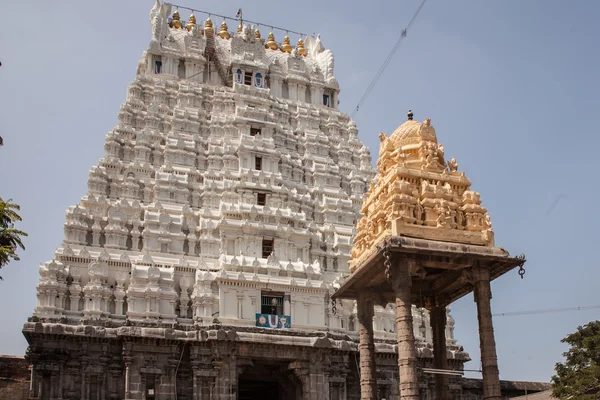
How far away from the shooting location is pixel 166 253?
1630 inches

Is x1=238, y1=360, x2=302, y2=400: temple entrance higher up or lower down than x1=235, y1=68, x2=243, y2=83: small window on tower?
lower down

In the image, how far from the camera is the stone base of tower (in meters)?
35.0

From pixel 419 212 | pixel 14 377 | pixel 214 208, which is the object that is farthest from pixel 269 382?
pixel 419 212

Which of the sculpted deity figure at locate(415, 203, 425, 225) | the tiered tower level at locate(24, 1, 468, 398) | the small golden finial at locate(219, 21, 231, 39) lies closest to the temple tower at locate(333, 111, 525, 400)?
the sculpted deity figure at locate(415, 203, 425, 225)

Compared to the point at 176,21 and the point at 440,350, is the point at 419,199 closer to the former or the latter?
the point at 440,350

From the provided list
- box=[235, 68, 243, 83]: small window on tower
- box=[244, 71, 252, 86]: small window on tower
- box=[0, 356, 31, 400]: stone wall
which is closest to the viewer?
box=[0, 356, 31, 400]: stone wall

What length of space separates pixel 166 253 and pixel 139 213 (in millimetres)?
3283

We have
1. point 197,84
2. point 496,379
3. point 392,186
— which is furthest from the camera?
point 197,84

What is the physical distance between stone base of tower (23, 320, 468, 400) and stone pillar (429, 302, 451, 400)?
47.5 feet

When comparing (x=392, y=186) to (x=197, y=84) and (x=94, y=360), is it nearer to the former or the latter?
(x=94, y=360)

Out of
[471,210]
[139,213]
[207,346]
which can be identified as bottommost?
[207,346]

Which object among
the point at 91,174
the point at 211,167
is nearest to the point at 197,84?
the point at 211,167

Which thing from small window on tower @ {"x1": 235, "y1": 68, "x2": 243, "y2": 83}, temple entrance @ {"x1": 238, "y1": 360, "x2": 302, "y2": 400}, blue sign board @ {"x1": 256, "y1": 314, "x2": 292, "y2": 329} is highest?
small window on tower @ {"x1": 235, "y1": 68, "x2": 243, "y2": 83}

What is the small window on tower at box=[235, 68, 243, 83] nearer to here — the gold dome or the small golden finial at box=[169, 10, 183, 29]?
the small golden finial at box=[169, 10, 183, 29]
